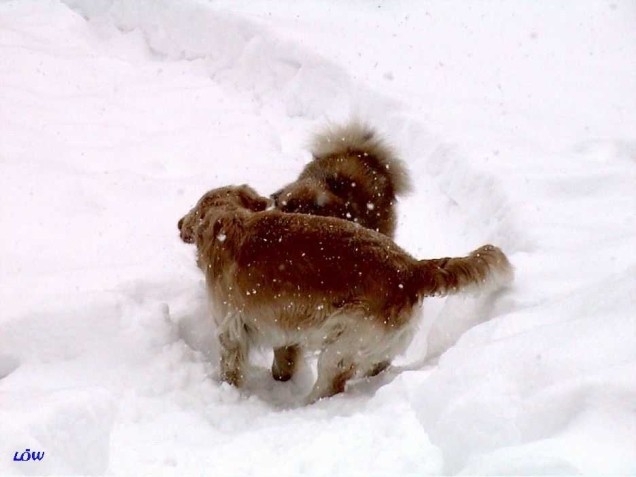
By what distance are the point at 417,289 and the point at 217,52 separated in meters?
6.00

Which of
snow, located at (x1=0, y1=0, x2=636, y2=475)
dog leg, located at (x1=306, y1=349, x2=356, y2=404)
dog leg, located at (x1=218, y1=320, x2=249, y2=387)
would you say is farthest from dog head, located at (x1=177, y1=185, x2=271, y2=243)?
dog leg, located at (x1=306, y1=349, x2=356, y2=404)

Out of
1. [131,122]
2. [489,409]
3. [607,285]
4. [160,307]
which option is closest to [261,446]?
[489,409]

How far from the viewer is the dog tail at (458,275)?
3770 mm

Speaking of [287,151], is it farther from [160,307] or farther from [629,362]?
[629,362]

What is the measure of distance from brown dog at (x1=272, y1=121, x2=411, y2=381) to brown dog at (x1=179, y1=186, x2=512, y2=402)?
2.28ft

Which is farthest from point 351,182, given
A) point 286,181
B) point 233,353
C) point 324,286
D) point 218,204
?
point 286,181

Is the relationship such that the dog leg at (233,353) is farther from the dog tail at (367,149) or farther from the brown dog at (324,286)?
the dog tail at (367,149)

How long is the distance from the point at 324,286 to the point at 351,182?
132cm

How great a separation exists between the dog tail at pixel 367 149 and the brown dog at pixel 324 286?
114 cm

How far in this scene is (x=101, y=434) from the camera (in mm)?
3299

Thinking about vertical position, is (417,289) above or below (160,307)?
above

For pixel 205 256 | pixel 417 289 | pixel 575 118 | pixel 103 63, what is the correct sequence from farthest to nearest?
1. pixel 103 63
2. pixel 575 118
3. pixel 205 256
4. pixel 417 289

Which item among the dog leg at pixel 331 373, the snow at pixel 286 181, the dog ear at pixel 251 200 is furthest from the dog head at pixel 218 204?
the dog leg at pixel 331 373

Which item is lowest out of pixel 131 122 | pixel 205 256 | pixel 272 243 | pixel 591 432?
pixel 131 122
